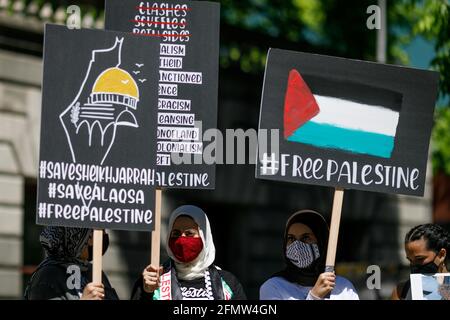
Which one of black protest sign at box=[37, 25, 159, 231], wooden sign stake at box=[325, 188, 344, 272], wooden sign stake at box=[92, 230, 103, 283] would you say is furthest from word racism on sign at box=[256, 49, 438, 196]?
wooden sign stake at box=[92, 230, 103, 283]

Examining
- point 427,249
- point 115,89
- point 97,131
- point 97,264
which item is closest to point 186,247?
point 97,264

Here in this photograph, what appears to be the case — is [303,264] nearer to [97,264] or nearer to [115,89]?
[97,264]

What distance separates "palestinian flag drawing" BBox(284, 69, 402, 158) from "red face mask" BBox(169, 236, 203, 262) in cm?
79

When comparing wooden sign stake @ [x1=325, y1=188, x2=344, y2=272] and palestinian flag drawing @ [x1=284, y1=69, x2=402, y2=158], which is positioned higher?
palestinian flag drawing @ [x1=284, y1=69, x2=402, y2=158]

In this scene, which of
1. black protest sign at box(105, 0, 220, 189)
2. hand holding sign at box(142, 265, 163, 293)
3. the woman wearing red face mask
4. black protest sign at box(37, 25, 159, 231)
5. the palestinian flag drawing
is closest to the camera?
black protest sign at box(37, 25, 159, 231)

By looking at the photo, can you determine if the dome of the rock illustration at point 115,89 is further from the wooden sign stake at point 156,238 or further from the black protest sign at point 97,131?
the wooden sign stake at point 156,238

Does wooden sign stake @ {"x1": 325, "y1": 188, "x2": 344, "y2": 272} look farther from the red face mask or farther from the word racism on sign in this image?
the red face mask

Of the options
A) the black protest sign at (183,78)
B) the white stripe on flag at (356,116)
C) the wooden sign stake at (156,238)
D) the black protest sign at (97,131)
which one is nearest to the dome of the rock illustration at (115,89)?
the black protest sign at (97,131)

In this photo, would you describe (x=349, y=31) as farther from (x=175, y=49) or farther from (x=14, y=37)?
(x=175, y=49)

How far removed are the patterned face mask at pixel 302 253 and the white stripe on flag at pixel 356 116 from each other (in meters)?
0.72

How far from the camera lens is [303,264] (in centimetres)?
691

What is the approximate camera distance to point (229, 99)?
18.3 m

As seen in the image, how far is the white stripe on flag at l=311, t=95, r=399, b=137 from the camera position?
23.3 feet
